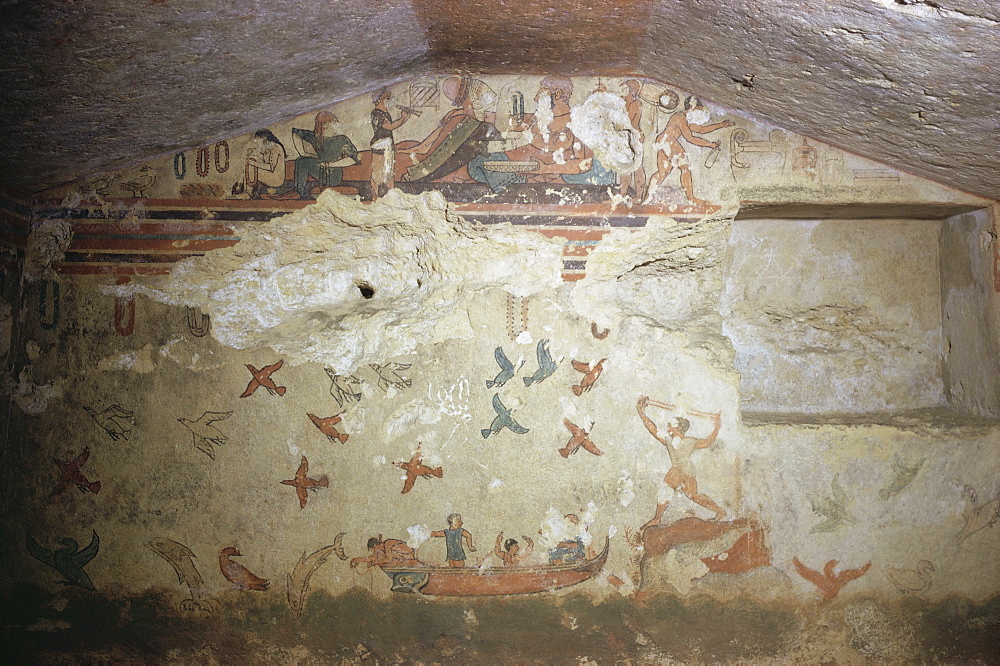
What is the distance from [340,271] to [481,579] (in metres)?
1.43

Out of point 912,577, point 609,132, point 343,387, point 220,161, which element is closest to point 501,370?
point 343,387

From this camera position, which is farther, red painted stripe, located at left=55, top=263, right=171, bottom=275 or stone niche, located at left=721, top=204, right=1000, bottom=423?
stone niche, located at left=721, top=204, right=1000, bottom=423

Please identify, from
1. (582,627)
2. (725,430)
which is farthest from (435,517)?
(725,430)

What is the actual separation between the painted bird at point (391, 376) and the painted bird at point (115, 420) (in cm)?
103

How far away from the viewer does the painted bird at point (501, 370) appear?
9.77 ft

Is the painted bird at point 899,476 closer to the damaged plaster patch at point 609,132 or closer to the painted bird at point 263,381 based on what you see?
the damaged plaster patch at point 609,132

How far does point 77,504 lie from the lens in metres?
2.96

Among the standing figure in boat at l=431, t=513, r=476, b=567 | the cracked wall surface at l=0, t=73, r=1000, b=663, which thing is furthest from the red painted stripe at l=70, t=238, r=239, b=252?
the standing figure in boat at l=431, t=513, r=476, b=567

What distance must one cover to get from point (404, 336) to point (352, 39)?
1.16 m

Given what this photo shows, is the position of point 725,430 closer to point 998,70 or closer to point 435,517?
point 435,517

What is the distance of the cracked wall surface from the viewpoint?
9.73 feet

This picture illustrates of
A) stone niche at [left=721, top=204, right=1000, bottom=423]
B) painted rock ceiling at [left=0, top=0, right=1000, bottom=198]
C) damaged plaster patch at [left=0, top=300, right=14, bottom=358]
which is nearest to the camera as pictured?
painted rock ceiling at [left=0, top=0, right=1000, bottom=198]

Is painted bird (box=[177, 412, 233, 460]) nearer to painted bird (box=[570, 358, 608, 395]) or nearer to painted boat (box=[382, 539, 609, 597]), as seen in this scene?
painted boat (box=[382, 539, 609, 597])

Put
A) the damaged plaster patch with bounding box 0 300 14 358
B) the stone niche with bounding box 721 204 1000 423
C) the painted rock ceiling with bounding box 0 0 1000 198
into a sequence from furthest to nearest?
the stone niche with bounding box 721 204 1000 423
the damaged plaster patch with bounding box 0 300 14 358
the painted rock ceiling with bounding box 0 0 1000 198
